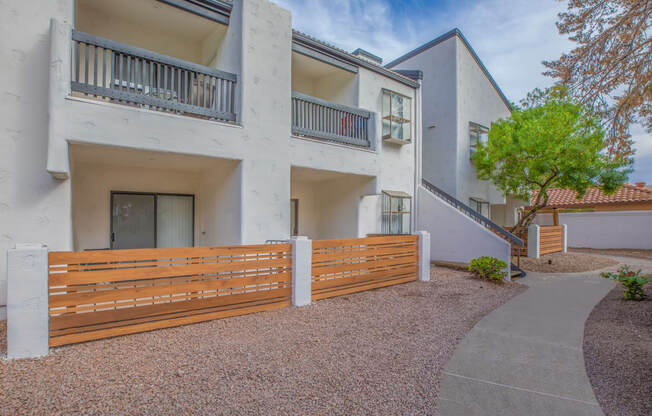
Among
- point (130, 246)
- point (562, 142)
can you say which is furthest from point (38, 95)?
point (562, 142)

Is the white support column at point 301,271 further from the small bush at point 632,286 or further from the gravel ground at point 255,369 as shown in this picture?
the small bush at point 632,286

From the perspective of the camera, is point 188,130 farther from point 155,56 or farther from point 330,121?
point 330,121

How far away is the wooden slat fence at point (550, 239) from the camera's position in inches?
583

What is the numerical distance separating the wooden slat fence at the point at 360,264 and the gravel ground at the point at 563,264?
638 cm

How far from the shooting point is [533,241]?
14.2 metres

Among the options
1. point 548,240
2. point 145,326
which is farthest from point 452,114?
point 145,326

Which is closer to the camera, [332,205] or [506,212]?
[332,205]

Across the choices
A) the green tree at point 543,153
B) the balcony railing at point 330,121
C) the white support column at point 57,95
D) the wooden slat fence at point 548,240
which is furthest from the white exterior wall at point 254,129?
the wooden slat fence at point 548,240

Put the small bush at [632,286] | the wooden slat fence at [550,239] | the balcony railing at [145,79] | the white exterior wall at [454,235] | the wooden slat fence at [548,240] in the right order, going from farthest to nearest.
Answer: the wooden slat fence at [550,239] → the wooden slat fence at [548,240] → the white exterior wall at [454,235] → the small bush at [632,286] → the balcony railing at [145,79]

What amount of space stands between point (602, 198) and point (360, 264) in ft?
62.5

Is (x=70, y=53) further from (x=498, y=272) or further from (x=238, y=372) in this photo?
(x=498, y=272)

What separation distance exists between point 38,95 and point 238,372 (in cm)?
556

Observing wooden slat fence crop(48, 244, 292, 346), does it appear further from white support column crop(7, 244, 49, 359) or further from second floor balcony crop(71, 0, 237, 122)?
second floor balcony crop(71, 0, 237, 122)

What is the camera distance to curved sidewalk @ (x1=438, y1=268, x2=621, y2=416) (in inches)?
122
